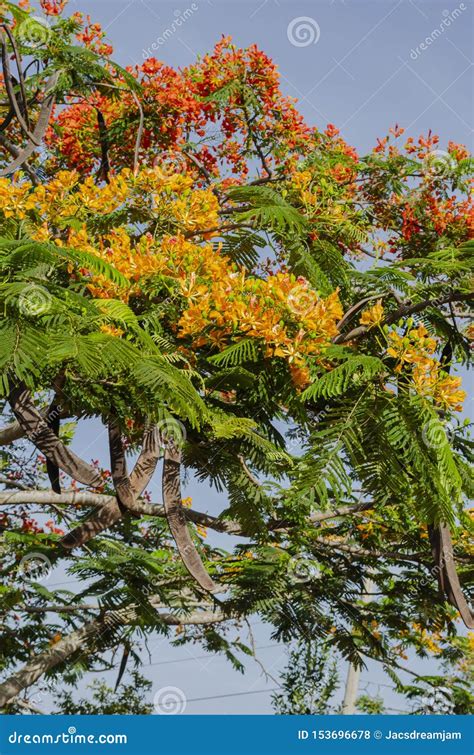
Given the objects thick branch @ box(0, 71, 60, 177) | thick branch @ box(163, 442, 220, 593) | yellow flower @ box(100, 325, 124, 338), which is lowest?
thick branch @ box(163, 442, 220, 593)

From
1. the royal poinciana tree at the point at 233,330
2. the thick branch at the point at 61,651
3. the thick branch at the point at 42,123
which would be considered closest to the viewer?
the royal poinciana tree at the point at 233,330

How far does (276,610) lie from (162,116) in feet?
15.0

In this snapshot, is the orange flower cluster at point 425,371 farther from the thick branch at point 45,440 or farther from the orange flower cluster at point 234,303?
the thick branch at point 45,440

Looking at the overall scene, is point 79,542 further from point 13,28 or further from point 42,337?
point 13,28

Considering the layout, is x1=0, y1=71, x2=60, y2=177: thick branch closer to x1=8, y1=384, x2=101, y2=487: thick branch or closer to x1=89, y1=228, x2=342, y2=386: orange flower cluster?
x1=89, y1=228, x2=342, y2=386: orange flower cluster

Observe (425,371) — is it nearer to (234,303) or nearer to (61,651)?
(234,303)

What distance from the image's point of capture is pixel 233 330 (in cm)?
376

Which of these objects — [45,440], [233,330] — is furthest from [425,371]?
[45,440]

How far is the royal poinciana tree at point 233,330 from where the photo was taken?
11.1 ft

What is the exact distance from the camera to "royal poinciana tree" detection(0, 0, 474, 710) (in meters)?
3.38

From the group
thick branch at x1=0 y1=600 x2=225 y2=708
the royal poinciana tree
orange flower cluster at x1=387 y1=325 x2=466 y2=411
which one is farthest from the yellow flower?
thick branch at x1=0 y1=600 x2=225 y2=708

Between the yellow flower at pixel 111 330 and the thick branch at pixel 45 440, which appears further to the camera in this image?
the thick branch at pixel 45 440

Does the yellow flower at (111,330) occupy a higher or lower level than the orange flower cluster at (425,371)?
higher

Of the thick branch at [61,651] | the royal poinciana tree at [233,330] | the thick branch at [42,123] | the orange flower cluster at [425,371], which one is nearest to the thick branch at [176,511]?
the royal poinciana tree at [233,330]
